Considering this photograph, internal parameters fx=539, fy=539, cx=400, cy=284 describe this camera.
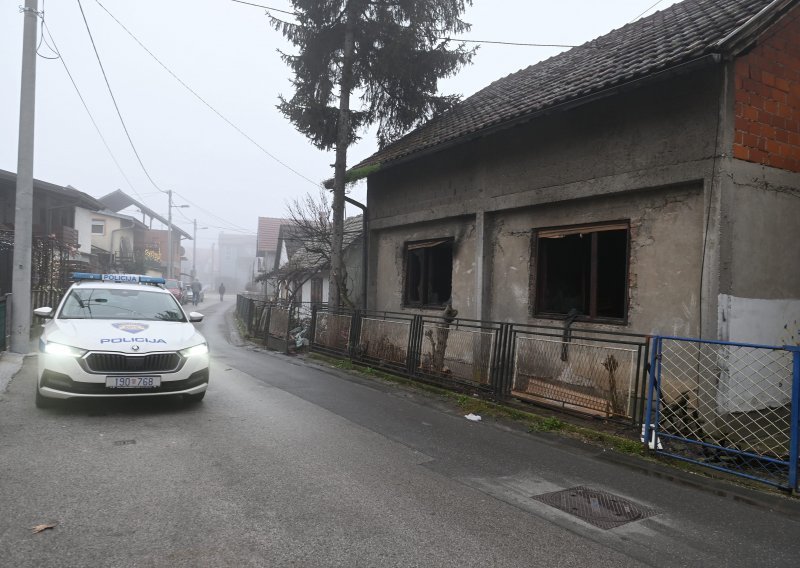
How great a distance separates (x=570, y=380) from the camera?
6.86 meters

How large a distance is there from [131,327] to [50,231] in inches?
945

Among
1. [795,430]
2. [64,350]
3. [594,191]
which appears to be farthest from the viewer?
[594,191]

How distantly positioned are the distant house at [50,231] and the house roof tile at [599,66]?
36.3ft

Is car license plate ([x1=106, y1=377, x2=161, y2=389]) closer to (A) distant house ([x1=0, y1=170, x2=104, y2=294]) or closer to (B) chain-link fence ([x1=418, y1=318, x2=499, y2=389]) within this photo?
(B) chain-link fence ([x1=418, y1=318, x2=499, y2=389])

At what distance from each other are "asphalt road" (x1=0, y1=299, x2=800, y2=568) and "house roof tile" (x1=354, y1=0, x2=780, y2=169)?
16.0ft

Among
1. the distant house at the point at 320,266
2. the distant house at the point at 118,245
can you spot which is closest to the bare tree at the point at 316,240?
the distant house at the point at 320,266

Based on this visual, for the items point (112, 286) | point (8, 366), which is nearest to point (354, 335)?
point (112, 286)

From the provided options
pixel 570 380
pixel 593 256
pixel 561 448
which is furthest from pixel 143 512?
pixel 593 256

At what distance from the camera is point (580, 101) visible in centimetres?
780

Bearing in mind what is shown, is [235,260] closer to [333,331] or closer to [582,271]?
[333,331]

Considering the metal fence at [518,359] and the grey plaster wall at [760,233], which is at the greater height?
the grey plaster wall at [760,233]

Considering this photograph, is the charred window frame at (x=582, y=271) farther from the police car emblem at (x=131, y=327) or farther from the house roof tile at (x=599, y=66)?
the police car emblem at (x=131, y=327)

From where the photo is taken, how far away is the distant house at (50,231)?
1700 cm

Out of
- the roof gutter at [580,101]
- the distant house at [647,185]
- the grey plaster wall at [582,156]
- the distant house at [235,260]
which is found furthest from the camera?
the distant house at [235,260]
